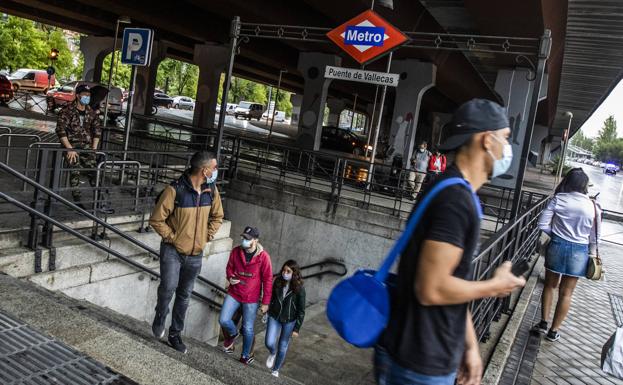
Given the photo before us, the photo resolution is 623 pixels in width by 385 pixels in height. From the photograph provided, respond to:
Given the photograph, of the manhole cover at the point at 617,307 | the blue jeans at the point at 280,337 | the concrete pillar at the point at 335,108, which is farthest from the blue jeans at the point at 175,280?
the concrete pillar at the point at 335,108

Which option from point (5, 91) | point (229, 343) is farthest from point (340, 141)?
point (229, 343)

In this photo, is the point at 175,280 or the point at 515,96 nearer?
the point at 175,280

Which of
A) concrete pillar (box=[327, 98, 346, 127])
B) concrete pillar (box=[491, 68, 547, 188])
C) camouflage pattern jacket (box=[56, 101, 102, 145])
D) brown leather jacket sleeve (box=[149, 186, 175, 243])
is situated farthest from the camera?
concrete pillar (box=[327, 98, 346, 127])

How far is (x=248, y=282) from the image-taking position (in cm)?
680

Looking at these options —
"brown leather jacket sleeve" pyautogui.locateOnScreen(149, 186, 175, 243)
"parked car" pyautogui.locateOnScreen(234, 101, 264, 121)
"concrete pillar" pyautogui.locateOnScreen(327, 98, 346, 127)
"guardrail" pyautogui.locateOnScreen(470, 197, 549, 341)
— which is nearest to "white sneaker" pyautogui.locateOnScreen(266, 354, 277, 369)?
"brown leather jacket sleeve" pyautogui.locateOnScreen(149, 186, 175, 243)

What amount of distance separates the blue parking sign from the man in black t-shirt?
781 cm

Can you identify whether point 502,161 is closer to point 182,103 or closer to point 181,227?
point 181,227

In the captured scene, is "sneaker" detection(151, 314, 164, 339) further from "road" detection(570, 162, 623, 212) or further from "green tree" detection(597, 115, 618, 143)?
"green tree" detection(597, 115, 618, 143)

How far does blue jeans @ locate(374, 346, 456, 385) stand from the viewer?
6.55ft

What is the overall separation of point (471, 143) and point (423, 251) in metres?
0.51

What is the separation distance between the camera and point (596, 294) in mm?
8383

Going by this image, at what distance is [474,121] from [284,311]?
5257 millimetres

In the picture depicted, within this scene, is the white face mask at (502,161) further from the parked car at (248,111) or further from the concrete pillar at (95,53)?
the parked car at (248,111)

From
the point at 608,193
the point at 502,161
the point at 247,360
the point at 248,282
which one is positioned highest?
the point at 608,193
